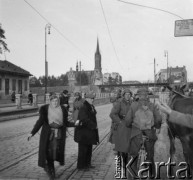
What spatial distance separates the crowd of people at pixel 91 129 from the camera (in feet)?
16.4

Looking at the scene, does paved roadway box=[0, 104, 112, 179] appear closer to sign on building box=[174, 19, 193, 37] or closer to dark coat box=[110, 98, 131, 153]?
dark coat box=[110, 98, 131, 153]

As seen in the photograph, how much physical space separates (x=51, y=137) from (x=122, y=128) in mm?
1333

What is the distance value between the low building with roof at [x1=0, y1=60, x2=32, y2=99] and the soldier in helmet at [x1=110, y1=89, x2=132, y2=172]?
40.7 metres

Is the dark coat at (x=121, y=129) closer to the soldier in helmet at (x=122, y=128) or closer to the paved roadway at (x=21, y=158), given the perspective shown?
the soldier in helmet at (x=122, y=128)

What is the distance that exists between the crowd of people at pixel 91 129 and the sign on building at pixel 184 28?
8.93ft

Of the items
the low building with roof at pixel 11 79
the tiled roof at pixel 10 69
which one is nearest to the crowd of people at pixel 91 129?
the low building with roof at pixel 11 79

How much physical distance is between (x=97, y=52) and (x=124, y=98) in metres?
157

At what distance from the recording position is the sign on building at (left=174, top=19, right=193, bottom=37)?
779 cm

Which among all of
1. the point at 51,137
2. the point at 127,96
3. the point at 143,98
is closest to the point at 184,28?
the point at 127,96

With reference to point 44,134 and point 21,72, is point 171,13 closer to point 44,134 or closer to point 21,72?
point 44,134

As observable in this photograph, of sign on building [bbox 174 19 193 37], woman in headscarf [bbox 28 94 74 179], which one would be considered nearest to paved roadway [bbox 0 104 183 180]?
woman in headscarf [bbox 28 94 74 179]

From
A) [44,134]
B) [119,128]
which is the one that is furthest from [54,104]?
[119,128]

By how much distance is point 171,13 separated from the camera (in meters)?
10.1

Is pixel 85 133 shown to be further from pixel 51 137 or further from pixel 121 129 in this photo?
pixel 51 137
